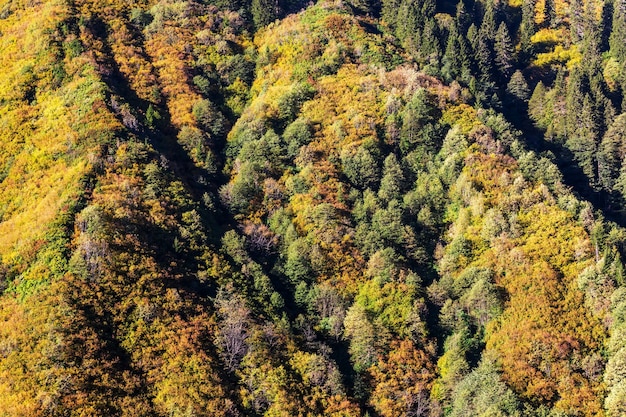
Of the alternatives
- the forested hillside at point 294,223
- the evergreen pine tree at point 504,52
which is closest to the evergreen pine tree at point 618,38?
the forested hillside at point 294,223

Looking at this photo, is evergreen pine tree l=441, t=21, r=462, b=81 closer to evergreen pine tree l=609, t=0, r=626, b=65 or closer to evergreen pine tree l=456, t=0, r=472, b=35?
evergreen pine tree l=456, t=0, r=472, b=35

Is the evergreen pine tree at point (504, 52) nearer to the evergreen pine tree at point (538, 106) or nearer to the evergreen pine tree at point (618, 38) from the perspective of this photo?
the evergreen pine tree at point (538, 106)

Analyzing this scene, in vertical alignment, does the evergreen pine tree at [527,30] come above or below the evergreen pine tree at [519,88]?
above

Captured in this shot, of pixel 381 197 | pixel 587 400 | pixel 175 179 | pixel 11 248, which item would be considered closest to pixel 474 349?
pixel 587 400

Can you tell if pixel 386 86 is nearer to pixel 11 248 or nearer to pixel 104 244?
pixel 104 244

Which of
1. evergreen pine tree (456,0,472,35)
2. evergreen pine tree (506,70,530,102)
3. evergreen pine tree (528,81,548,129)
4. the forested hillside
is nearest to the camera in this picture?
the forested hillside

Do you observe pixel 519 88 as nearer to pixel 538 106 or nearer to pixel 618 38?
pixel 538 106

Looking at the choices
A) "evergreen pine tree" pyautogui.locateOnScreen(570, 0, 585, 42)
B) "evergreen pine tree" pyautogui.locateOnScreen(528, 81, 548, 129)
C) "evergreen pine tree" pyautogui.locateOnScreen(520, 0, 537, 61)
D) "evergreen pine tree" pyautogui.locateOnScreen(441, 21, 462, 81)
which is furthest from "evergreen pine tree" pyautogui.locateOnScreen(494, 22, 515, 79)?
"evergreen pine tree" pyautogui.locateOnScreen(570, 0, 585, 42)

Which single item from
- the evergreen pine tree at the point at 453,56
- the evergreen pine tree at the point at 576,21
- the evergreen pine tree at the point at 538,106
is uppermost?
the evergreen pine tree at the point at 453,56
